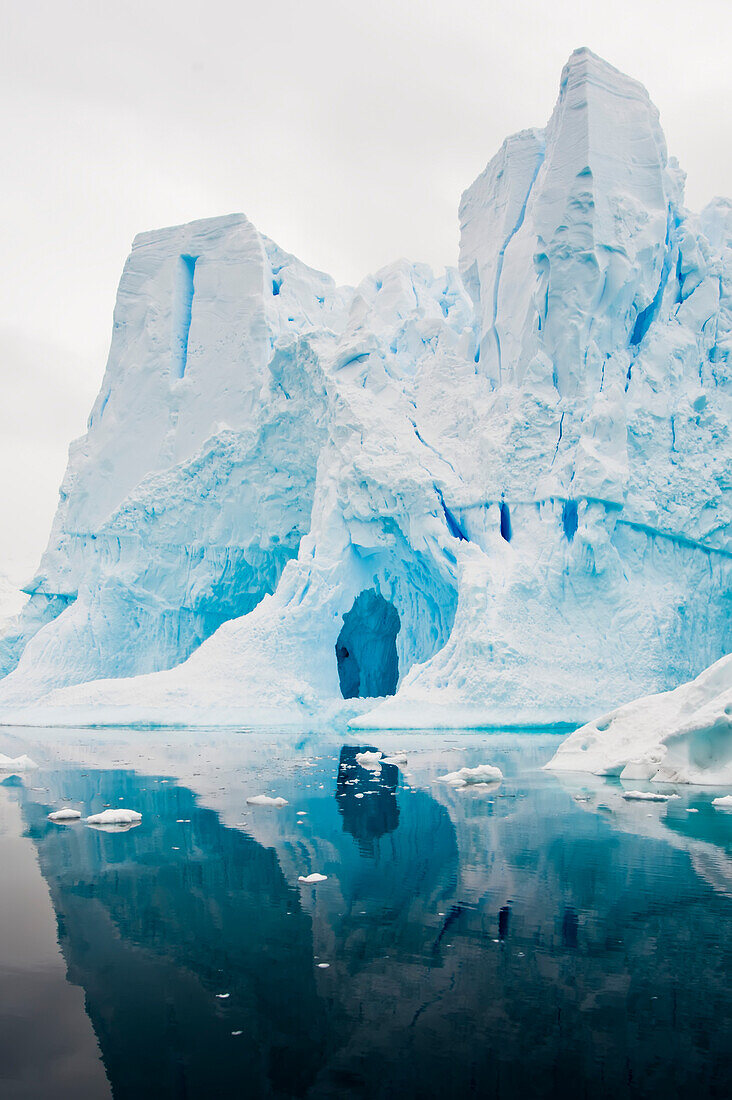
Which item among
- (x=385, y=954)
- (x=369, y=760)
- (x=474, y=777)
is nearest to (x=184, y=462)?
(x=369, y=760)

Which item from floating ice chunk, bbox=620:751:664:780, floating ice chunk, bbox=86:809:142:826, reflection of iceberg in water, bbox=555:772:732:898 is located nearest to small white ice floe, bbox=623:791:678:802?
reflection of iceberg in water, bbox=555:772:732:898

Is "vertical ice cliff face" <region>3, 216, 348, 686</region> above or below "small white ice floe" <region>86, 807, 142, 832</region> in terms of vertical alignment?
above

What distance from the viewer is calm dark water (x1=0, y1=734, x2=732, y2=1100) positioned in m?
2.73

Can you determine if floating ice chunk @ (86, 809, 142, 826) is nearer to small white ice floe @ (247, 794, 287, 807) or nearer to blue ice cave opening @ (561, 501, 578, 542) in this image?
small white ice floe @ (247, 794, 287, 807)

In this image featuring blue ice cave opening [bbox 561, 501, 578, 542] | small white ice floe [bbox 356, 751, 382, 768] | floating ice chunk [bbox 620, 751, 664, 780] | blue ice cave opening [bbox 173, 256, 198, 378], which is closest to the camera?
floating ice chunk [bbox 620, 751, 664, 780]

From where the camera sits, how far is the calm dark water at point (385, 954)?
2734 millimetres

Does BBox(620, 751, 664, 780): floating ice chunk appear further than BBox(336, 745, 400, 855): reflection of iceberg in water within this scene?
Yes

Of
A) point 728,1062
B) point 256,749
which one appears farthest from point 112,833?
point 256,749

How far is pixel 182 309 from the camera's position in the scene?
24.1m

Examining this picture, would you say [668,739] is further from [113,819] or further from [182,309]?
[182,309]

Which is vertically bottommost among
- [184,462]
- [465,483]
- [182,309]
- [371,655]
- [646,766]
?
[646,766]

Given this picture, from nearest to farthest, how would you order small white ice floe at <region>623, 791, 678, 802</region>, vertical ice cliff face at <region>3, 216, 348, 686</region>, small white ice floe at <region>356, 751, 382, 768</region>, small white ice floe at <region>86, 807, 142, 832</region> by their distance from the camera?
small white ice floe at <region>86, 807, 142, 832</region>
small white ice floe at <region>623, 791, 678, 802</region>
small white ice floe at <region>356, 751, 382, 768</region>
vertical ice cliff face at <region>3, 216, 348, 686</region>

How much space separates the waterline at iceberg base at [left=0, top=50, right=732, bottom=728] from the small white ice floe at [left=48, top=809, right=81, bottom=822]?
8.82 m

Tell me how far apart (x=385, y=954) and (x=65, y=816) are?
3.81 m
